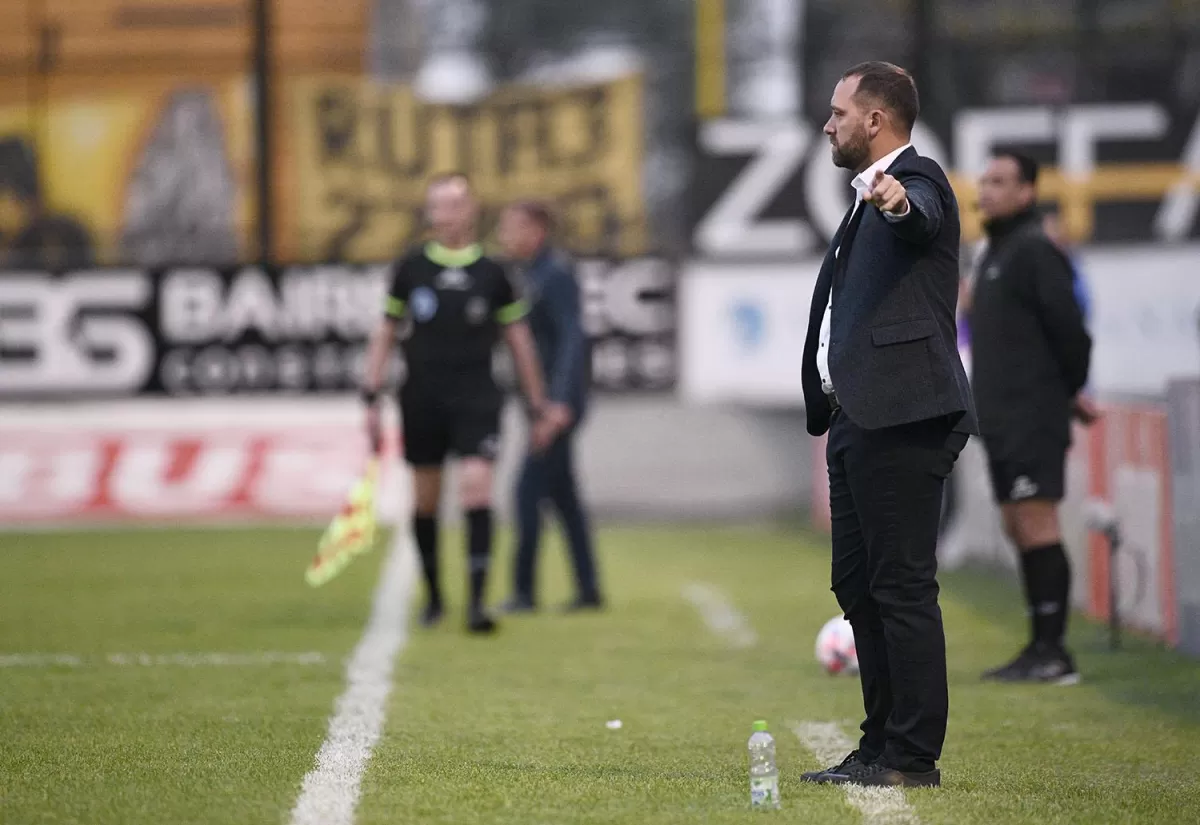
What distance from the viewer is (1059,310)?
8.07 metres

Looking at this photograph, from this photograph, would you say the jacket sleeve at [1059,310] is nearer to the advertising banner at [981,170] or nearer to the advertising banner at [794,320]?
the advertising banner at [794,320]

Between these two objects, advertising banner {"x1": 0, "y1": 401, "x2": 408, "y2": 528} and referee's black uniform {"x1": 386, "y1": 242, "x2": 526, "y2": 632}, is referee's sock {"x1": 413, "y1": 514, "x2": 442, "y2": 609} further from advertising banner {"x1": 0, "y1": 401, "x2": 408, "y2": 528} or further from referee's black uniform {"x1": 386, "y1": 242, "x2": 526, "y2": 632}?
advertising banner {"x1": 0, "y1": 401, "x2": 408, "y2": 528}

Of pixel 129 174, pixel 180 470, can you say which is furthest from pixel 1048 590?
pixel 129 174

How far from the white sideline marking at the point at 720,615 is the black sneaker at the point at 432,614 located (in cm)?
140

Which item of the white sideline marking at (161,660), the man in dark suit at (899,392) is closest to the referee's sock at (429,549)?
the white sideline marking at (161,660)

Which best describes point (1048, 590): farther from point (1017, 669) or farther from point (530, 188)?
point (530, 188)

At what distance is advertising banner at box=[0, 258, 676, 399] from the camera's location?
59.7ft

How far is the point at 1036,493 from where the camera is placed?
8102 mm

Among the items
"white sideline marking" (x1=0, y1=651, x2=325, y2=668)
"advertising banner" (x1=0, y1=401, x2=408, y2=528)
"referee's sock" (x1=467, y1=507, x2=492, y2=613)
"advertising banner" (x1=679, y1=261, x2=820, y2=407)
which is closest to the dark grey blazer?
"white sideline marking" (x1=0, y1=651, x2=325, y2=668)

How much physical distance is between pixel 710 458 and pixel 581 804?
12.9 metres

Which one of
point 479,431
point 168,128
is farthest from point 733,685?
point 168,128

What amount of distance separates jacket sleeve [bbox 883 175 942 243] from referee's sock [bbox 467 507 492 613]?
16.1 feet

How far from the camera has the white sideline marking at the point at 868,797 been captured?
5.12m

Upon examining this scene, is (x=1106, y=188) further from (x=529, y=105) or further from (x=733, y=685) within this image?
(x=733, y=685)
